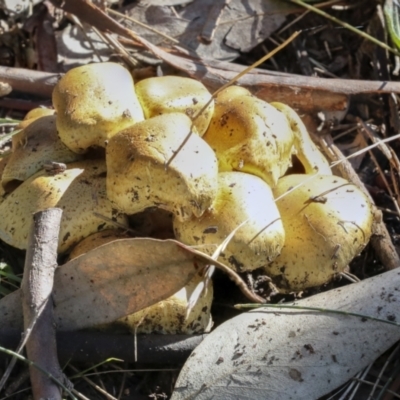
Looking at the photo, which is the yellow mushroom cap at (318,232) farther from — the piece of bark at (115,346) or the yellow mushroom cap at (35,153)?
the yellow mushroom cap at (35,153)

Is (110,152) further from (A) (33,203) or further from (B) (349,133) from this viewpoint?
(B) (349,133)

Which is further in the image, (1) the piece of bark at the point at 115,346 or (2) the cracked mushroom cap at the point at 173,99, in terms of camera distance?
(2) the cracked mushroom cap at the point at 173,99

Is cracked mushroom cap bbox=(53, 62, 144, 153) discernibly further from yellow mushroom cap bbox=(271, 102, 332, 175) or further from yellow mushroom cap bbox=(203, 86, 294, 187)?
yellow mushroom cap bbox=(271, 102, 332, 175)

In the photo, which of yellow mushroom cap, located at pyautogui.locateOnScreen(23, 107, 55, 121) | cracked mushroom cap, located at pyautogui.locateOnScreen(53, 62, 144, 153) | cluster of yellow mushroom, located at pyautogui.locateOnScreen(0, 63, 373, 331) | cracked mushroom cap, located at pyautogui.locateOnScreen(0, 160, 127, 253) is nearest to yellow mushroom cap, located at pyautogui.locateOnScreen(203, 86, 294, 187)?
cluster of yellow mushroom, located at pyautogui.locateOnScreen(0, 63, 373, 331)

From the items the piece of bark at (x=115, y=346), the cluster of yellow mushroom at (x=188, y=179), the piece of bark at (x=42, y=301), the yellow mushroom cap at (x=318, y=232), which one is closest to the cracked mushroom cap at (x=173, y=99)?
the cluster of yellow mushroom at (x=188, y=179)

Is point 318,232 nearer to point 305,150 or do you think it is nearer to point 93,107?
point 305,150

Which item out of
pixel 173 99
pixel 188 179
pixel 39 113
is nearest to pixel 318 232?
pixel 188 179
